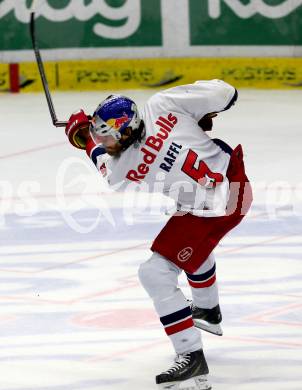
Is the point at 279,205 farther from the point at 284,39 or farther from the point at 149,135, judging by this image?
the point at 284,39

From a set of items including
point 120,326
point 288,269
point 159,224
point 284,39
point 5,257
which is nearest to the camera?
point 120,326

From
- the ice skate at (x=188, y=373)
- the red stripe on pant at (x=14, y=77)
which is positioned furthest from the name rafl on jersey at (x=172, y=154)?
the red stripe on pant at (x=14, y=77)

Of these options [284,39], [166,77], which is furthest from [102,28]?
[284,39]

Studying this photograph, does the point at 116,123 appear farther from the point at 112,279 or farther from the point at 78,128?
the point at 112,279

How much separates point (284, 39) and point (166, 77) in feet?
4.33

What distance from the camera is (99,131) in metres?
4.89

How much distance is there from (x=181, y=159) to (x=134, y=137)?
0.65ft

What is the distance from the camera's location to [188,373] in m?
4.73

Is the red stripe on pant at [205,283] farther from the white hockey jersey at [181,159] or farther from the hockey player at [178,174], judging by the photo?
the white hockey jersey at [181,159]

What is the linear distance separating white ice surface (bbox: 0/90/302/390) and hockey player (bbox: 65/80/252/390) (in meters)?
0.25

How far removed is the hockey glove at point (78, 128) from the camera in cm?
502

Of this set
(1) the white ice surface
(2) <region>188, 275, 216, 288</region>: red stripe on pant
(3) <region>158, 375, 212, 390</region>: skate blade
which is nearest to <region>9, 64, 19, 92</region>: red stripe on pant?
(1) the white ice surface

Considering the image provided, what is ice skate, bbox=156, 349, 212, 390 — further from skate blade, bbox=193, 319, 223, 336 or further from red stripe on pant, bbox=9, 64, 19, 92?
red stripe on pant, bbox=9, 64, 19, 92

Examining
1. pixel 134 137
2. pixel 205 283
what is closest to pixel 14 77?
pixel 205 283
